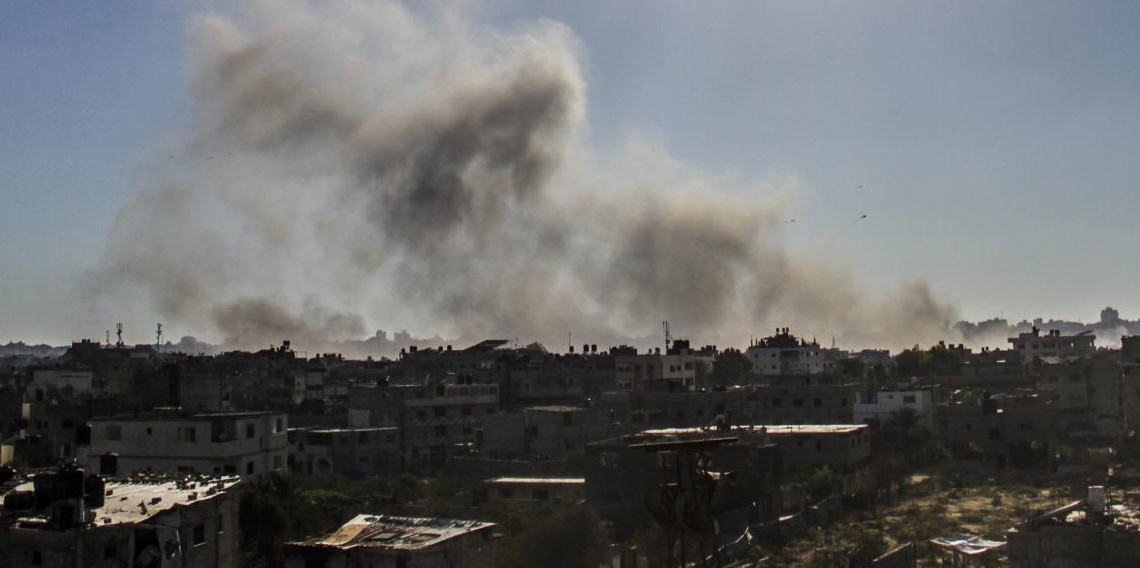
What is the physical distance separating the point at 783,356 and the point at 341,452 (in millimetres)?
50335

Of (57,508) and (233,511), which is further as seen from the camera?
(233,511)

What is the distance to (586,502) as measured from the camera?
32.7 metres

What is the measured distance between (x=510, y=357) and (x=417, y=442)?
22012 mm

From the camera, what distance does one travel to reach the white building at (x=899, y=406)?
5203cm

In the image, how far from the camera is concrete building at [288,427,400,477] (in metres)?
45.7

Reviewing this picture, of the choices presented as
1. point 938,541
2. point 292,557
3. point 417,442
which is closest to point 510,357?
point 417,442

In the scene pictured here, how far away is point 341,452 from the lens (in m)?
46.2

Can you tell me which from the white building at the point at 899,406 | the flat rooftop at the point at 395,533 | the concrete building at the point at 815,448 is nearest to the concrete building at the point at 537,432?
the concrete building at the point at 815,448

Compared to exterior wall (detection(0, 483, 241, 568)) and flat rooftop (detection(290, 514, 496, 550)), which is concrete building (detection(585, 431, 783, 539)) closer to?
flat rooftop (detection(290, 514, 496, 550))

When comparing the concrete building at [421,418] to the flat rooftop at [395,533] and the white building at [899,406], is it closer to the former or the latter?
the white building at [899,406]

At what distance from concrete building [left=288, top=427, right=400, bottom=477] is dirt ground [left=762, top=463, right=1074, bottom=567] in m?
20.7

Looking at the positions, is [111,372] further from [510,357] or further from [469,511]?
[469,511]

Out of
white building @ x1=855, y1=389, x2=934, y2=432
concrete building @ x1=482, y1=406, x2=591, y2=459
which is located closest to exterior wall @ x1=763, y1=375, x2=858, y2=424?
white building @ x1=855, y1=389, x2=934, y2=432

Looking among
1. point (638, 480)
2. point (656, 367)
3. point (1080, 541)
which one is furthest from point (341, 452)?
point (1080, 541)
